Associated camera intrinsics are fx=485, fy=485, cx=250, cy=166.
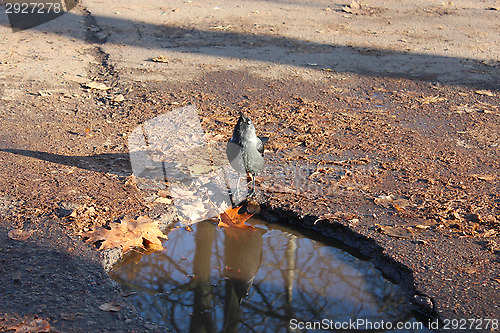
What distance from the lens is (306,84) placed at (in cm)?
669

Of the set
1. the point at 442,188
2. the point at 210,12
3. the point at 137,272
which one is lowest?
the point at 137,272

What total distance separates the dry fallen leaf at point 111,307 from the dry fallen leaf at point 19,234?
978mm

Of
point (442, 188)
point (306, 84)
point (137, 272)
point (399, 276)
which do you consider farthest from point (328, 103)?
point (137, 272)

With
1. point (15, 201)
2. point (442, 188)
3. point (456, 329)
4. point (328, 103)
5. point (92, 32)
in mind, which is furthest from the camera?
point (92, 32)

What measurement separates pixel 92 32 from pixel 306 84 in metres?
4.08

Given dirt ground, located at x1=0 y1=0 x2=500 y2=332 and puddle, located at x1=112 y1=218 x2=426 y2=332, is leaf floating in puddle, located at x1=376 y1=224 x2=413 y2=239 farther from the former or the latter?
puddle, located at x1=112 y1=218 x2=426 y2=332

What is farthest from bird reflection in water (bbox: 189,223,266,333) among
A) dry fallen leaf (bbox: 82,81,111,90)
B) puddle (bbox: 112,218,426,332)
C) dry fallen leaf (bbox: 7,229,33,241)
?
dry fallen leaf (bbox: 82,81,111,90)

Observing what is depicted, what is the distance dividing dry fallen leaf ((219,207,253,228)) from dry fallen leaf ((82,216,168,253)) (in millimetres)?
522

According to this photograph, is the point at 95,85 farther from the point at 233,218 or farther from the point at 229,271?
the point at 229,271

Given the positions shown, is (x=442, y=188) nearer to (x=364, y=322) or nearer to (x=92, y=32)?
(x=364, y=322)

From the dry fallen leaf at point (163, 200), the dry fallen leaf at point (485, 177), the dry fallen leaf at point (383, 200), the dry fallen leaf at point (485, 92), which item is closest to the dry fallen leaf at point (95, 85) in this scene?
the dry fallen leaf at point (163, 200)

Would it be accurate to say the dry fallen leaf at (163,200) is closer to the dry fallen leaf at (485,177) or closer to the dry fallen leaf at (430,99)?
the dry fallen leaf at (485,177)

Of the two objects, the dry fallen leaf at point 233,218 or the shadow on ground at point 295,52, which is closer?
the dry fallen leaf at point 233,218

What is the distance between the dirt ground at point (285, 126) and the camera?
3.38m
